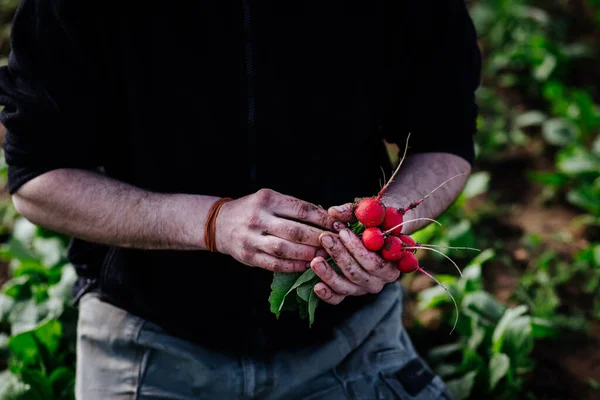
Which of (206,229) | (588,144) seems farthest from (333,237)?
(588,144)

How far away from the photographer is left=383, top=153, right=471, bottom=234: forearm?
2.16 metres

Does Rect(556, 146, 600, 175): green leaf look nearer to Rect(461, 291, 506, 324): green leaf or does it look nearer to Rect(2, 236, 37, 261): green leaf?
Rect(461, 291, 506, 324): green leaf

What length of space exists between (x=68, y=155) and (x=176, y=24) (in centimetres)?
57

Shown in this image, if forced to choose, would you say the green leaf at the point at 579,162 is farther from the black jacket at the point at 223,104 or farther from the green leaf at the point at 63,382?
the green leaf at the point at 63,382

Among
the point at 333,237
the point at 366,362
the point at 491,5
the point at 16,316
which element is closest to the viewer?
the point at 333,237

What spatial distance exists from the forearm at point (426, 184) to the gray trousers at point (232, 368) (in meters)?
0.50

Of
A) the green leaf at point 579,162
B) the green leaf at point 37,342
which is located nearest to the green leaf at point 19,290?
the green leaf at point 37,342

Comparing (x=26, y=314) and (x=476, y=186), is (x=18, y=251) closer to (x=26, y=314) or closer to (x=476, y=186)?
(x=26, y=314)

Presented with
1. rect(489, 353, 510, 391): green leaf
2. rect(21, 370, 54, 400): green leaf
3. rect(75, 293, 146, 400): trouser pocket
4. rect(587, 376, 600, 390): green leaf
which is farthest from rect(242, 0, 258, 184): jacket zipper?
rect(587, 376, 600, 390): green leaf

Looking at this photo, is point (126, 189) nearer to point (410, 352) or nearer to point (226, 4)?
point (226, 4)

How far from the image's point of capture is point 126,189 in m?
2.14

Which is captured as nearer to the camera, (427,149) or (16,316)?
(427,149)

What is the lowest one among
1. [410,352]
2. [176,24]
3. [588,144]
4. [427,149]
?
[588,144]

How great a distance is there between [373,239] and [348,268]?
0.38ft
